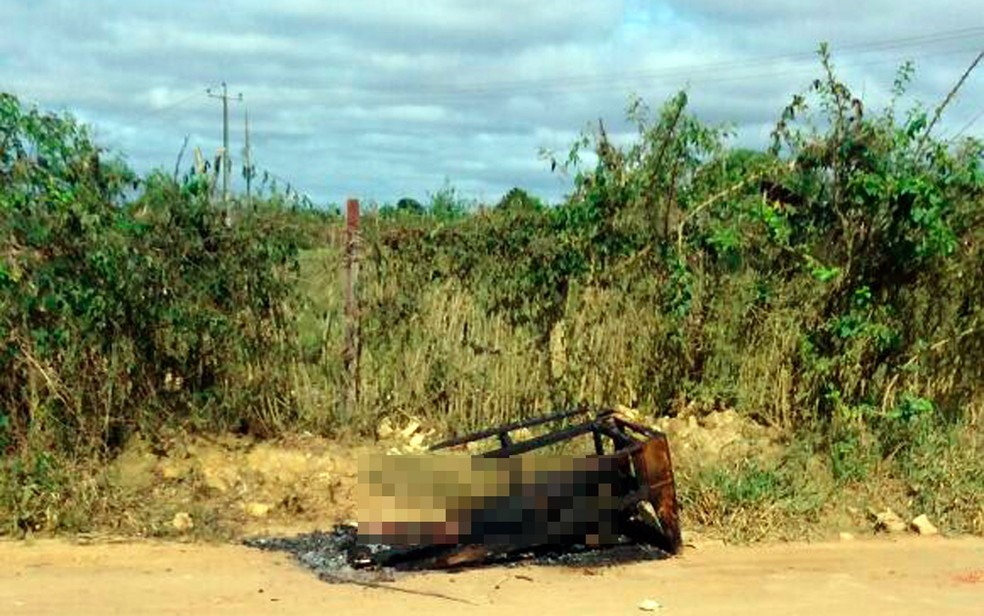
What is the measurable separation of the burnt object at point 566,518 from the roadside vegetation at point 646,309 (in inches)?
39.8

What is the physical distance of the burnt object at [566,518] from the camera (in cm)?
647

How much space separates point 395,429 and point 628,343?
2039 mm

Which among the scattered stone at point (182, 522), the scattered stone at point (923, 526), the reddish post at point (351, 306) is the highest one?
the reddish post at point (351, 306)

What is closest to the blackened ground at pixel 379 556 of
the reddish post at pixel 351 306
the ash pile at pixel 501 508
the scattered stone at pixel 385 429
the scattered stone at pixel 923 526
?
the ash pile at pixel 501 508

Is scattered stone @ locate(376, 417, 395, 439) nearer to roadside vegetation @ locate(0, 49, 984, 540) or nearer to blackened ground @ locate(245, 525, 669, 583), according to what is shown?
roadside vegetation @ locate(0, 49, 984, 540)

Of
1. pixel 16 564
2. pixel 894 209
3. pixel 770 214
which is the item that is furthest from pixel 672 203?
pixel 16 564

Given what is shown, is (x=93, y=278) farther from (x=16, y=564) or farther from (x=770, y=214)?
(x=770, y=214)

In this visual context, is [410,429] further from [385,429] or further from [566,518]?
[566,518]

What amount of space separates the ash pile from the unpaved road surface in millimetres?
163

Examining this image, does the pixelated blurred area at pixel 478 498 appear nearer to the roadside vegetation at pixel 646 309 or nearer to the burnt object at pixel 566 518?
the burnt object at pixel 566 518

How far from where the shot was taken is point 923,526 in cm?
767

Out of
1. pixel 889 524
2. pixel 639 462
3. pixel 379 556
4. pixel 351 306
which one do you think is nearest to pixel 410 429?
pixel 351 306

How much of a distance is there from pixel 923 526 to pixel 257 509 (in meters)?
4.66

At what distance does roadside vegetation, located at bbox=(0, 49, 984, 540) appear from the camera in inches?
317
